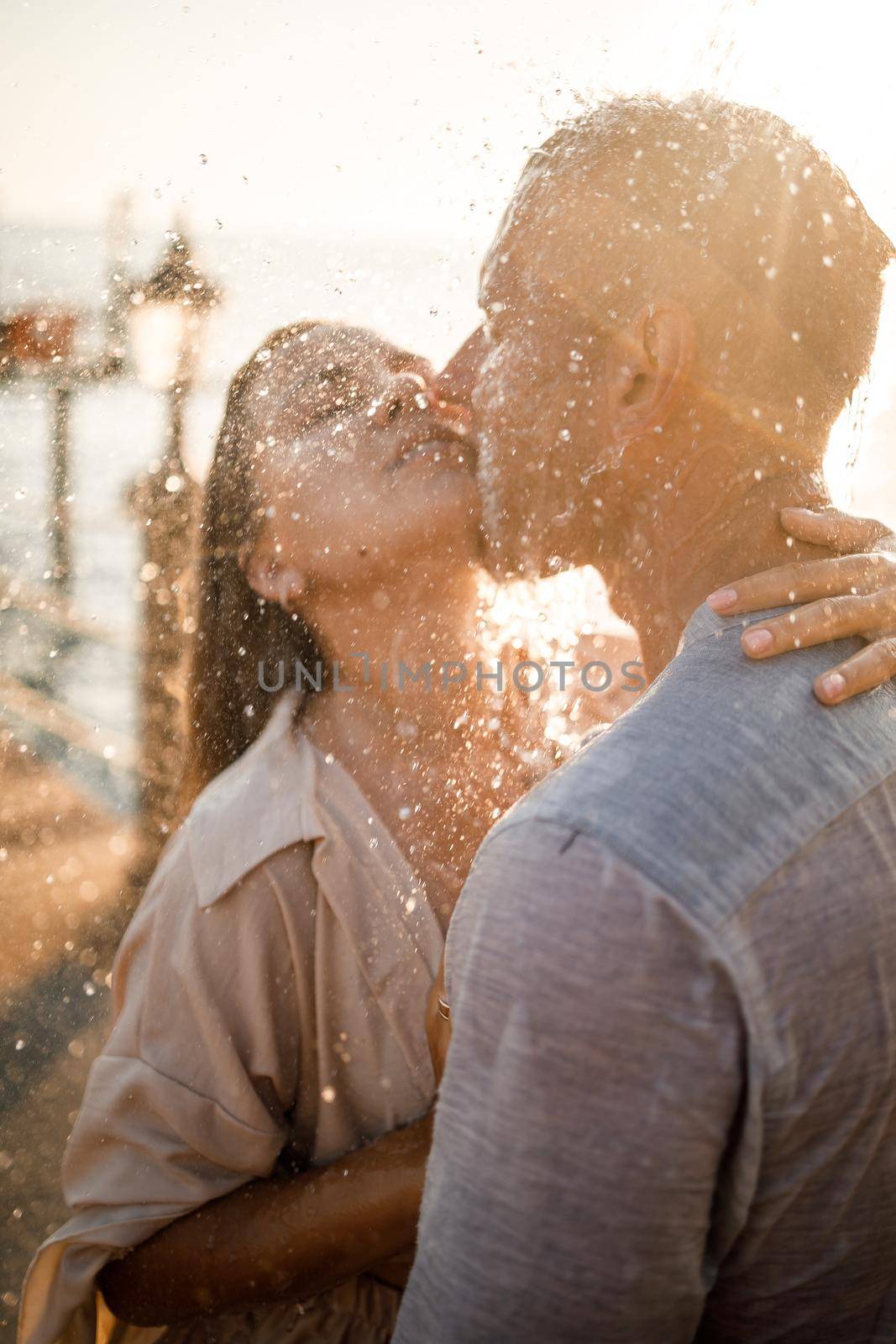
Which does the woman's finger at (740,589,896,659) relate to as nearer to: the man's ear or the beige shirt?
the man's ear

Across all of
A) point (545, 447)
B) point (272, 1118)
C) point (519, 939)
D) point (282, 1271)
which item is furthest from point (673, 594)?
point (282, 1271)

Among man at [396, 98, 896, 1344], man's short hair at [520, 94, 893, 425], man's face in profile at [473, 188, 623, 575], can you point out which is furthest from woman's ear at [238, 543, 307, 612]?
man at [396, 98, 896, 1344]

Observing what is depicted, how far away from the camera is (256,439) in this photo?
275cm

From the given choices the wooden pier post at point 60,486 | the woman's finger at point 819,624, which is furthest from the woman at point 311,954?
the wooden pier post at point 60,486

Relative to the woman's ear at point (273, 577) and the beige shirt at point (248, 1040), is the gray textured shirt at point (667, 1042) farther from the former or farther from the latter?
the woman's ear at point (273, 577)

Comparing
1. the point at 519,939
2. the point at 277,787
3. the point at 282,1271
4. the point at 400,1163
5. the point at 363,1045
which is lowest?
the point at 282,1271

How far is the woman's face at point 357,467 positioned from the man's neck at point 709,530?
35.5 inches

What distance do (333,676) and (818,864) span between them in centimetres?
177

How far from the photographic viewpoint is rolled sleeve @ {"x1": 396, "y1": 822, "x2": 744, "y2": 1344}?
0.97 metres

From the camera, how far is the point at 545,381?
5.58ft

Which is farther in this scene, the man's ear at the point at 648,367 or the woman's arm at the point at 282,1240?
the woman's arm at the point at 282,1240

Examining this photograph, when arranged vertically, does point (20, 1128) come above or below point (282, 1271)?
below

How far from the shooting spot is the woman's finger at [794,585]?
1344 mm

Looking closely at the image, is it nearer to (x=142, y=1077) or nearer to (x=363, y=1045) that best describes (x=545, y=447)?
(x=363, y=1045)
